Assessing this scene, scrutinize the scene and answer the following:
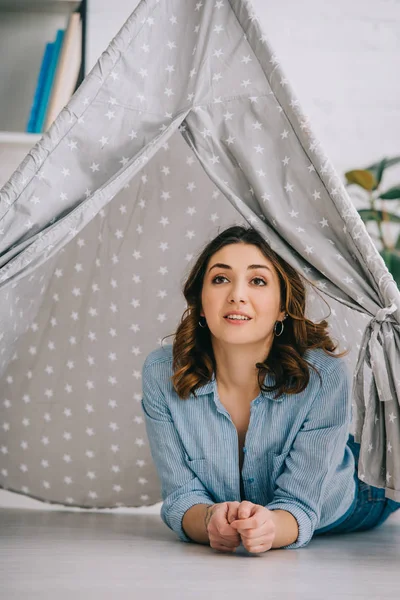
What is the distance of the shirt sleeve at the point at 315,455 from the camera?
1697mm

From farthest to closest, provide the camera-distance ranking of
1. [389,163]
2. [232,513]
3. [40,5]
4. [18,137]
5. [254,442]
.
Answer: [389,163] < [40,5] < [18,137] < [254,442] < [232,513]

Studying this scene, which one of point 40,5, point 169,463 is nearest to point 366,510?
point 169,463

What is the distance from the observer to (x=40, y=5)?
260 cm

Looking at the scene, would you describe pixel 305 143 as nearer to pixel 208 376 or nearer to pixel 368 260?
pixel 368 260

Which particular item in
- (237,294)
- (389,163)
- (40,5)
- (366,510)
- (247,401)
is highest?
(40,5)

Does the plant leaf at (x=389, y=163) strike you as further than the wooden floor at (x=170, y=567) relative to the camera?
Yes

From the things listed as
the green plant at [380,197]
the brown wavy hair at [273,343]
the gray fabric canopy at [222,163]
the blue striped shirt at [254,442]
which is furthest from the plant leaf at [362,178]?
the gray fabric canopy at [222,163]

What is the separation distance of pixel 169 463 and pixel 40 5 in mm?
1602

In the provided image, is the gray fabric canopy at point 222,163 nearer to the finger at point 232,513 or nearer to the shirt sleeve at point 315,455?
the shirt sleeve at point 315,455

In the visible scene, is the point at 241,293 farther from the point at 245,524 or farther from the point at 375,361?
the point at 245,524

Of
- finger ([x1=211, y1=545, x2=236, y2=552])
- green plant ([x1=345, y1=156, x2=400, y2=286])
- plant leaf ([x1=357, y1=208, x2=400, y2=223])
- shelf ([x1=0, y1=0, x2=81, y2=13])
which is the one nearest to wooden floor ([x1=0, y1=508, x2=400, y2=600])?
finger ([x1=211, y1=545, x2=236, y2=552])

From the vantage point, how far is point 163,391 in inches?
74.0

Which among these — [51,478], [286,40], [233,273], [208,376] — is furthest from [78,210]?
[286,40]

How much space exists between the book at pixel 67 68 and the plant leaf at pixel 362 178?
3.32 feet
